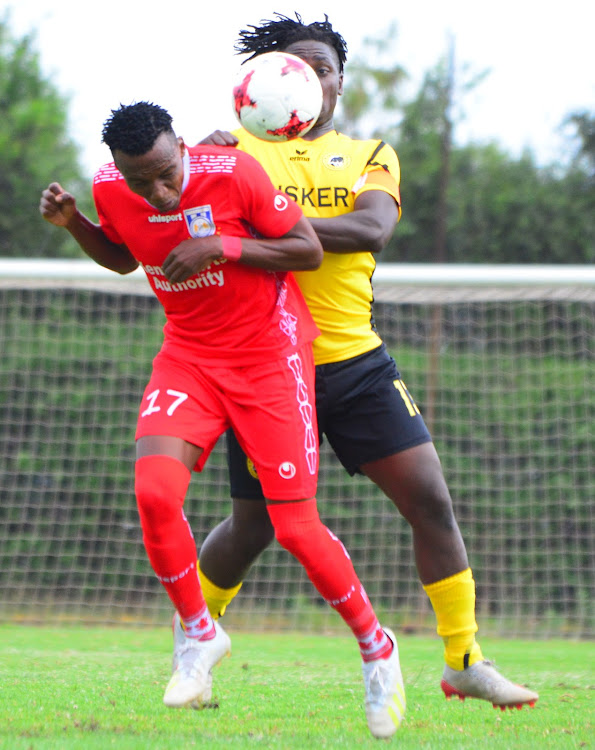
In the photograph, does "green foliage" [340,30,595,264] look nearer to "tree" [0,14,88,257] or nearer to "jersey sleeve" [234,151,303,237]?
"tree" [0,14,88,257]

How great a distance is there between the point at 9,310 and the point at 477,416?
462 centimetres

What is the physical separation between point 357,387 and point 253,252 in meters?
0.75

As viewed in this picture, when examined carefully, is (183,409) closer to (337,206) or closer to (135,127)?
(135,127)

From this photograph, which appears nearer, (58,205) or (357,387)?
(58,205)

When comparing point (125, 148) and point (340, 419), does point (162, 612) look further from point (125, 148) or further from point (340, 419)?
point (125, 148)

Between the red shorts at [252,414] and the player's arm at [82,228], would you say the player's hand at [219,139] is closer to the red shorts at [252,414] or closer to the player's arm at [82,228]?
the player's arm at [82,228]

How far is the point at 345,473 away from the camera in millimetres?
9195

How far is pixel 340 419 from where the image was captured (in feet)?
12.9

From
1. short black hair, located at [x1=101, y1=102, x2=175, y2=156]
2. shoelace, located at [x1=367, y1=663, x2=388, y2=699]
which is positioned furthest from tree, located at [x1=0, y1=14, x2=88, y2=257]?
shoelace, located at [x1=367, y1=663, x2=388, y2=699]

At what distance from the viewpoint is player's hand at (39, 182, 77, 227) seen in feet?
12.2

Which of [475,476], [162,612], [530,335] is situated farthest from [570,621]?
[162,612]

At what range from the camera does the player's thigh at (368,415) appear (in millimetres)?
3865

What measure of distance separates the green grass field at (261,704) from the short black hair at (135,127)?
1925mm

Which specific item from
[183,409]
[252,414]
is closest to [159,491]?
[183,409]
